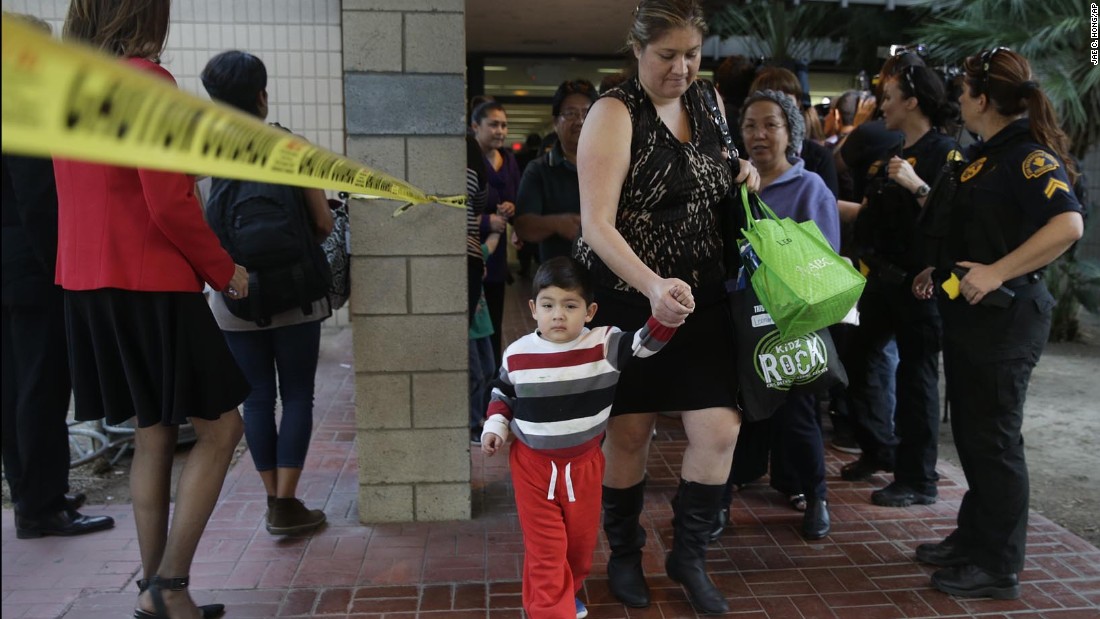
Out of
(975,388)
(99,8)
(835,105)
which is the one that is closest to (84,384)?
(99,8)

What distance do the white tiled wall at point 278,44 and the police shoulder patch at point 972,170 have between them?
5.85 meters

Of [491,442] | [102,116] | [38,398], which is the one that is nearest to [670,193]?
[491,442]

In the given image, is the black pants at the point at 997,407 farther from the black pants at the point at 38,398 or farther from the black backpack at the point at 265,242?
the black pants at the point at 38,398

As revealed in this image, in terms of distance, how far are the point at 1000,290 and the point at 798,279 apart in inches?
34.1

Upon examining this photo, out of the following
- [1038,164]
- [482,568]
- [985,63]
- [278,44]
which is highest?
[278,44]

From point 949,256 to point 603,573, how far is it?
179cm

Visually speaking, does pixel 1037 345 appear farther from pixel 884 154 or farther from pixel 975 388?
pixel 884 154

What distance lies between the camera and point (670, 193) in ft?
9.75

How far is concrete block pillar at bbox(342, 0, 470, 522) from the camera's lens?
3.60m

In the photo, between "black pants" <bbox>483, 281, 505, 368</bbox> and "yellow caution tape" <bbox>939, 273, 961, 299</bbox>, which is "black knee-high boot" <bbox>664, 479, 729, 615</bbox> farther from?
"black pants" <bbox>483, 281, 505, 368</bbox>

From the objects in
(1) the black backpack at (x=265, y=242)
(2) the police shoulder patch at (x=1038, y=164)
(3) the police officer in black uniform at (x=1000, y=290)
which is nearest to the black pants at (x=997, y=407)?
(3) the police officer in black uniform at (x=1000, y=290)

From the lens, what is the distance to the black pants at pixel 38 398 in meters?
3.85

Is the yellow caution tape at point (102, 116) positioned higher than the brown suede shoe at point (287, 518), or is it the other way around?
the yellow caution tape at point (102, 116)

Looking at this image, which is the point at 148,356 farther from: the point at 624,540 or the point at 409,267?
the point at 624,540
